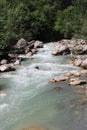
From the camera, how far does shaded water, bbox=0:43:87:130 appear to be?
22656 mm

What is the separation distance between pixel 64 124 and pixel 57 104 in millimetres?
4096

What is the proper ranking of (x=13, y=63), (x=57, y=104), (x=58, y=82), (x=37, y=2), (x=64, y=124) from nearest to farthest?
1. (x=64, y=124)
2. (x=57, y=104)
3. (x=58, y=82)
4. (x=13, y=63)
5. (x=37, y=2)

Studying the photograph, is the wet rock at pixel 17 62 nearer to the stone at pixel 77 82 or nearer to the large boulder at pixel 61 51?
the large boulder at pixel 61 51

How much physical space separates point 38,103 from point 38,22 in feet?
137

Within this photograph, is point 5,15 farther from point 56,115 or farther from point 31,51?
point 56,115

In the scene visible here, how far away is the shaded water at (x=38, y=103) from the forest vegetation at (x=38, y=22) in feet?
42.4

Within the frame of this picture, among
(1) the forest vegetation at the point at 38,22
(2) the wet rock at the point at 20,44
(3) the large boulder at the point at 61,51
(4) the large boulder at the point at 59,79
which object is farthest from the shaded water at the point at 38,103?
(2) the wet rock at the point at 20,44

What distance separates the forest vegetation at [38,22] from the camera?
55219mm

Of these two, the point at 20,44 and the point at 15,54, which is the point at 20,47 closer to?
the point at 20,44

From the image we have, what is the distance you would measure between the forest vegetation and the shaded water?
12.9m

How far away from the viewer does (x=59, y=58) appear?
45688mm

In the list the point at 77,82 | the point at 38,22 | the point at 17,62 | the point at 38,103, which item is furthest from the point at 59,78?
the point at 38,22

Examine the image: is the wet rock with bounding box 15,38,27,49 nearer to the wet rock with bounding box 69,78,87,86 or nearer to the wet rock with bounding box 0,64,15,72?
the wet rock with bounding box 0,64,15,72

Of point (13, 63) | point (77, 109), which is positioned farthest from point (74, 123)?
point (13, 63)
